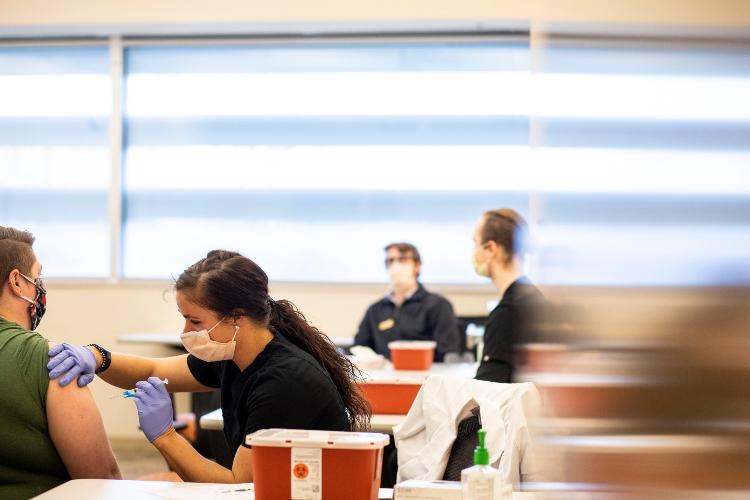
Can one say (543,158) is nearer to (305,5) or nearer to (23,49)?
(305,5)

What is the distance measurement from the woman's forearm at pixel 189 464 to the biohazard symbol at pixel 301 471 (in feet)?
1.71

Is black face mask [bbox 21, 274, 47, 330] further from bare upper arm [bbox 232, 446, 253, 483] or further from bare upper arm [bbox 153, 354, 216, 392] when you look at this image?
bare upper arm [bbox 232, 446, 253, 483]

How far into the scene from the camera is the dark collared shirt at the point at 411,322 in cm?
513

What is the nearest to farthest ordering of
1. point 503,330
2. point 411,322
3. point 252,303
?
point 252,303 < point 503,330 < point 411,322

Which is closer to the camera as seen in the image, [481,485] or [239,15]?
[481,485]

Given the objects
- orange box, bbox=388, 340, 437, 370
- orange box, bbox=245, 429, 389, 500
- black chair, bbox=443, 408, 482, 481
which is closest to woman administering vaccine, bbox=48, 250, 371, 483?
black chair, bbox=443, 408, 482, 481

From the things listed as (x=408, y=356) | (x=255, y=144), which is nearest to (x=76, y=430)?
(x=408, y=356)

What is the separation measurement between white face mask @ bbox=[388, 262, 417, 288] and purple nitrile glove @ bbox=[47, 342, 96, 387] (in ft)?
10.6

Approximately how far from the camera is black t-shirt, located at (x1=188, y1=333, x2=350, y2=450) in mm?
2102

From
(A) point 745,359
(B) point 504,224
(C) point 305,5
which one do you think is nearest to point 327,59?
(C) point 305,5

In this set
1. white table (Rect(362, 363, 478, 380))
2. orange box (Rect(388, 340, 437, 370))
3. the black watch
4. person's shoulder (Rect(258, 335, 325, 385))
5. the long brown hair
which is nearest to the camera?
person's shoulder (Rect(258, 335, 325, 385))

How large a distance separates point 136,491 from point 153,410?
9.7 inches

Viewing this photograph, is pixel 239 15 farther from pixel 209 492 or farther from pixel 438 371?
pixel 209 492

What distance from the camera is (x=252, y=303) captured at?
230 centimetres
